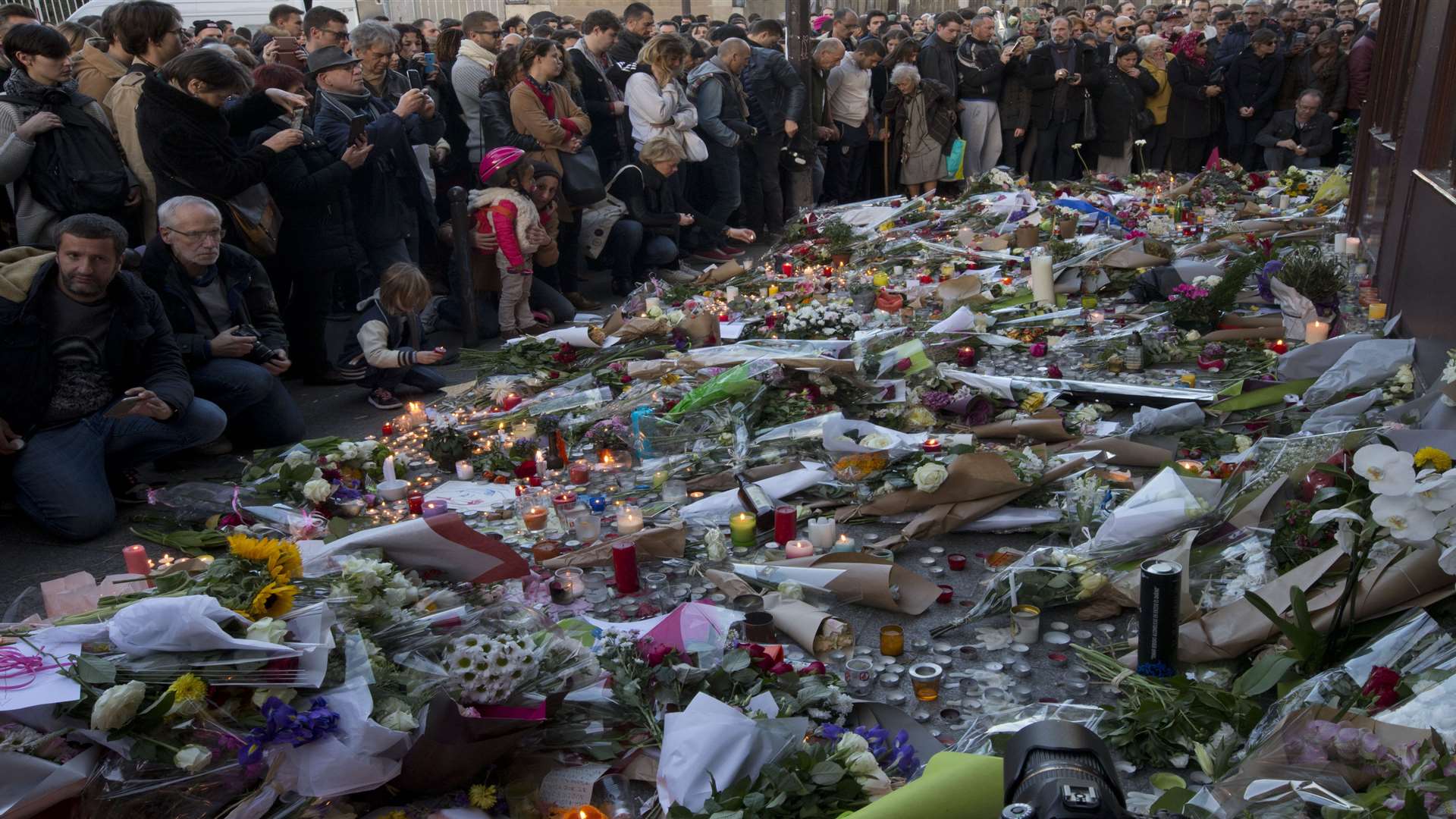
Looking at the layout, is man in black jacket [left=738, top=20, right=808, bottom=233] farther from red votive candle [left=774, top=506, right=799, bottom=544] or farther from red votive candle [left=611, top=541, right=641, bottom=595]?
red votive candle [left=611, top=541, right=641, bottom=595]

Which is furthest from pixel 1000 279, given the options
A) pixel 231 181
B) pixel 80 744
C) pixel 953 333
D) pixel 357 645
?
pixel 80 744

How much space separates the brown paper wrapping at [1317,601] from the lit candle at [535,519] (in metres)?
2.27

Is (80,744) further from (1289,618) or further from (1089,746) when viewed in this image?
(1289,618)

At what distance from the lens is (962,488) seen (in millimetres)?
4387

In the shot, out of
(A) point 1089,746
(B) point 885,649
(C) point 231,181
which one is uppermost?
(C) point 231,181

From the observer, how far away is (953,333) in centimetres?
658

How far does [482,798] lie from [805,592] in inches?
56.3

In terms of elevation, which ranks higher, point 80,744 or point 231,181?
point 231,181

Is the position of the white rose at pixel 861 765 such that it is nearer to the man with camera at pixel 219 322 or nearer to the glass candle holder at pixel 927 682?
the glass candle holder at pixel 927 682

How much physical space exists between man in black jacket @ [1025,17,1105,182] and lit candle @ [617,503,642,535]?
1002 cm

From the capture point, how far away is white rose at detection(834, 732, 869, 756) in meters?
2.78

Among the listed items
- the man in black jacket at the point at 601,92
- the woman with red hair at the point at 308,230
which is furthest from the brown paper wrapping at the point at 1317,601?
the man in black jacket at the point at 601,92

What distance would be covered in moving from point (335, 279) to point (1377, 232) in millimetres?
6504

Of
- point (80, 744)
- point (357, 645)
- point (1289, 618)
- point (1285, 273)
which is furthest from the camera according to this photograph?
point (1285, 273)
